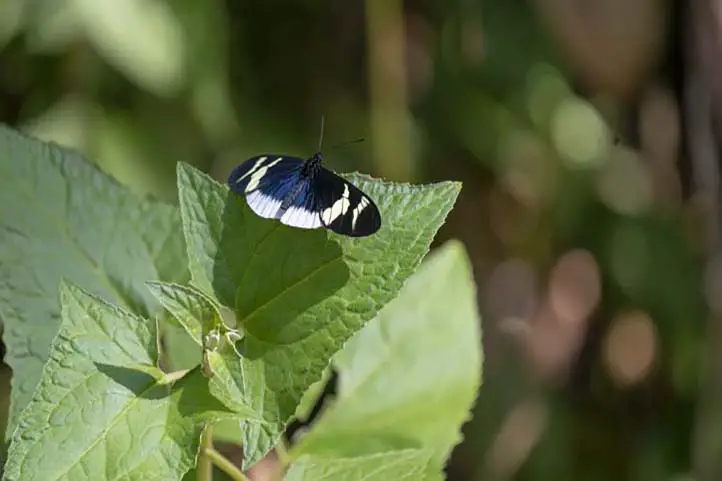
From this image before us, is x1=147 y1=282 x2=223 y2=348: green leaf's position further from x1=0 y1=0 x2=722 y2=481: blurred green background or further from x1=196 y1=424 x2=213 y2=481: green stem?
x1=0 y1=0 x2=722 y2=481: blurred green background

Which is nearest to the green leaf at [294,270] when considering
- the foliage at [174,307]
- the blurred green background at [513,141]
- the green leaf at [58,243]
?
the foliage at [174,307]

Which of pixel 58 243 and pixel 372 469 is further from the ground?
pixel 58 243

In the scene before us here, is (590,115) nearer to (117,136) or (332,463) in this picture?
(117,136)

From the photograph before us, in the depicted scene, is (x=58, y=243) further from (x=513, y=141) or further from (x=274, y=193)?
(x=513, y=141)

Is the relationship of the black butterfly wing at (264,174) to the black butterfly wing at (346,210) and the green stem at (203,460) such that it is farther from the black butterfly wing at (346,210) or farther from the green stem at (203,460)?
the green stem at (203,460)

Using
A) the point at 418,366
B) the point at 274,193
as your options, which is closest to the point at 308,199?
the point at 274,193

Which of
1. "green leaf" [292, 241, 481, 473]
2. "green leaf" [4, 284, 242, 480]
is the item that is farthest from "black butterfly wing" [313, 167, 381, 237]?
"green leaf" [292, 241, 481, 473]
